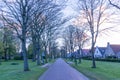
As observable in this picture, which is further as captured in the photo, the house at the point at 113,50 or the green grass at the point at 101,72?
the house at the point at 113,50

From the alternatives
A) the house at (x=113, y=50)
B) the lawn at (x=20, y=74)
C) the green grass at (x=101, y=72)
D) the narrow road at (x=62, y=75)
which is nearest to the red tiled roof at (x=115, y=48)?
the house at (x=113, y=50)

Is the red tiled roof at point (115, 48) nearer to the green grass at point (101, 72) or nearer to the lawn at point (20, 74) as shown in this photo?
the green grass at point (101, 72)

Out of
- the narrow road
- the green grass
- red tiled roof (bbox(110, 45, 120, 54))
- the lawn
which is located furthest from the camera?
red tiled roof (bbox(110, 45, 120, 54))

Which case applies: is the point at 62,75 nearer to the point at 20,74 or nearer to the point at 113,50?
the point at 20,74

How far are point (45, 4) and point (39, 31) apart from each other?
48.2ft

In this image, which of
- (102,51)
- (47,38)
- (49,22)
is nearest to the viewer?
(49,22)

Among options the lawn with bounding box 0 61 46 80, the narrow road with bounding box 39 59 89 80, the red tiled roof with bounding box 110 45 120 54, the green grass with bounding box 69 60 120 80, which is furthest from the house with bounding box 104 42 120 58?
the narrow road with bounding box 39 59 89 80

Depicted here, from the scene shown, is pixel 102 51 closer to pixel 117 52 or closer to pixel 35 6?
pixel 117 52

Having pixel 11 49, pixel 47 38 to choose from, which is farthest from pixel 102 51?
pixel 47 38

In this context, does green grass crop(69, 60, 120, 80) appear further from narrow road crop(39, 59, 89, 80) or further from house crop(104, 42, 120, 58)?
house crop(104, 42, 120, 58)

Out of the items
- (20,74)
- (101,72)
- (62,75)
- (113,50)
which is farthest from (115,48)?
(62,75)

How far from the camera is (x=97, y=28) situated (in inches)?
1453

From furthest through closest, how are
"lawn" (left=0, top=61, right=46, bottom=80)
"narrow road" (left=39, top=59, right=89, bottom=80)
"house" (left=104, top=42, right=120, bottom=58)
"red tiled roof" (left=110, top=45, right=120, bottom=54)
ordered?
"red tiled roof" (left=110, top=45, right=120, bottom=54) < "house" (left=104, top=42, right=120, bottom=58) < "lawn" (left=0, top=61, right=46, bottom=80) < "narrow road" (left=39, top=59, right=89, bottom=80)

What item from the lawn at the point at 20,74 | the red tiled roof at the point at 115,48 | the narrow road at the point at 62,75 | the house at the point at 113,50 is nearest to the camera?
the narrow road at the point at 62,75
